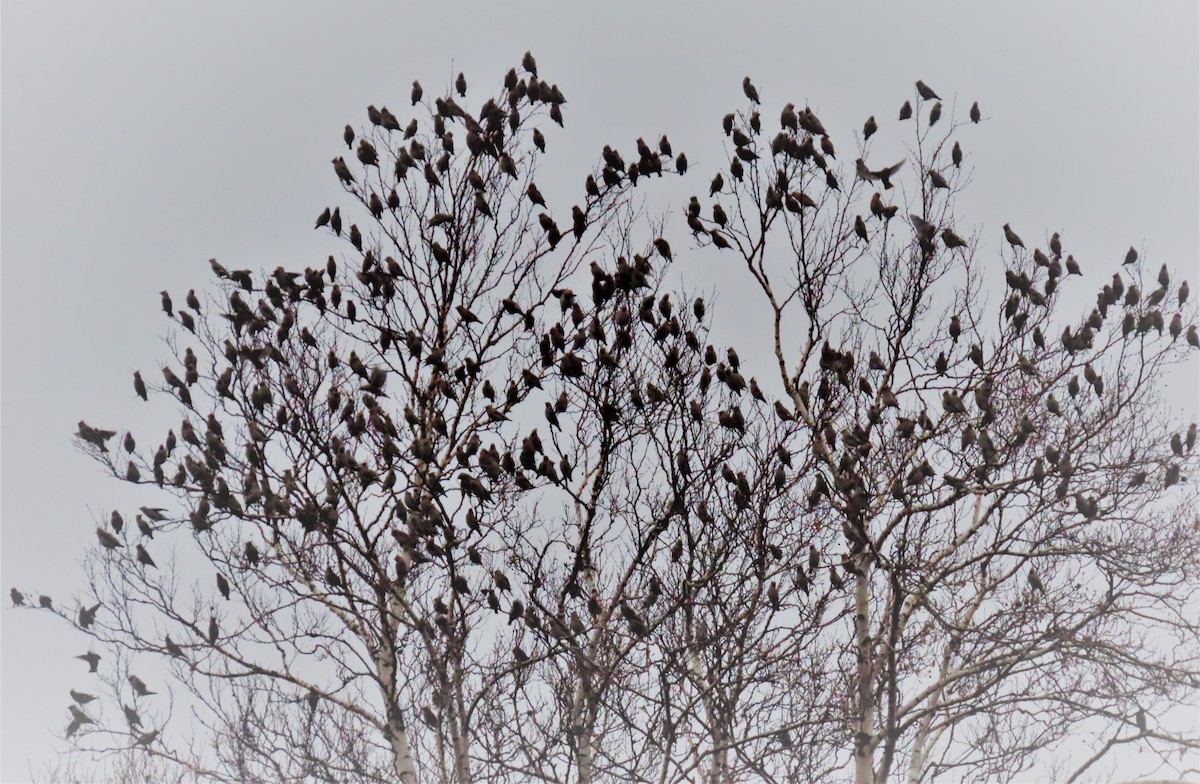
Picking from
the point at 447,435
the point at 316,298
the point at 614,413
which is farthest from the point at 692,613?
the point at 316,298

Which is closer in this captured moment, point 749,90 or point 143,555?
point 143,555

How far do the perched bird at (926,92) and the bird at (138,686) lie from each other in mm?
9484

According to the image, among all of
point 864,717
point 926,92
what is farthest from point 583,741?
point 926,92

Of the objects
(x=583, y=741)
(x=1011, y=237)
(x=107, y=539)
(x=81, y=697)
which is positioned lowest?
(x=583, y=741)

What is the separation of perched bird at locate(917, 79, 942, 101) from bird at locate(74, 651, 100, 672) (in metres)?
9.73

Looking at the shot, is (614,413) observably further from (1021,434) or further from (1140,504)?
(1140,504)

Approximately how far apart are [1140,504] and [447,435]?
6.66 meters

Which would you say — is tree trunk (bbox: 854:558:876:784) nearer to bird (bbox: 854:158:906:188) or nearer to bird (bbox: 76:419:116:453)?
bird (bbox: 854:158:906:188)

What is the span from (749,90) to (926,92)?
6.22 feet

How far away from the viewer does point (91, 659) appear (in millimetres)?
10133

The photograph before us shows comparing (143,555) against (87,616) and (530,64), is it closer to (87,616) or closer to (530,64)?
(87,616)

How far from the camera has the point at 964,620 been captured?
1230cm

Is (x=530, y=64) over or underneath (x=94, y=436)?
over

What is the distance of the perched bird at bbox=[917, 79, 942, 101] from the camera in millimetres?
11220
